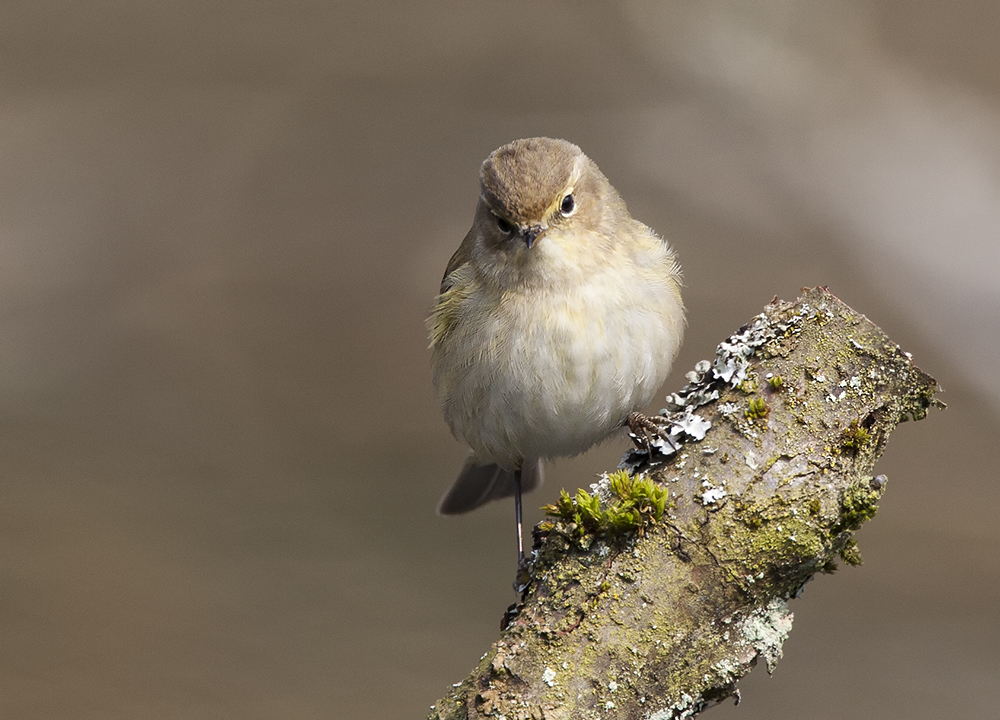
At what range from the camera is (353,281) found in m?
8.83

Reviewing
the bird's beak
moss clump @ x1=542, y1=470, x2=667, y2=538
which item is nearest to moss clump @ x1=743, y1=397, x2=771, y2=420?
moss clump @ x1=542, y1=470, x2=667, y2=538

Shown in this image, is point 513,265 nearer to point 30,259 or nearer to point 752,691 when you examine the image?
point 752,691

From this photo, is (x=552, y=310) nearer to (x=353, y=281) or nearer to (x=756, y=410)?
(x=756, y=410)

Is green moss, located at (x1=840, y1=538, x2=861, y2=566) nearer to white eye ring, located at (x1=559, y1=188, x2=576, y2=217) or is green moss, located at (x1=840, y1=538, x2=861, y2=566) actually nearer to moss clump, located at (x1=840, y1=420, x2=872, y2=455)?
moss clump, located at (x1=840, y1=420, x2=872, y2=455)

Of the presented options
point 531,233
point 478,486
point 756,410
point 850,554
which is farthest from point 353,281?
point 850,554

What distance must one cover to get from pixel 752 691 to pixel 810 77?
5165 millimetres

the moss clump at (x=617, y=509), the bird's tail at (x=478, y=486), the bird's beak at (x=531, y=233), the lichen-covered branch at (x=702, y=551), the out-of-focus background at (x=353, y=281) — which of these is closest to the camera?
the lichen-covered branch at (x=702, y=551)

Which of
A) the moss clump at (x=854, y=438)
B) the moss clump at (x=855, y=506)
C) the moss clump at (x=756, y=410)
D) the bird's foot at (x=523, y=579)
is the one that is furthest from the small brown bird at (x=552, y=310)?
the moss clump at (x=855, y=506)

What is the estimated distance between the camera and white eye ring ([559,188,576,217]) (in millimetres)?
4070

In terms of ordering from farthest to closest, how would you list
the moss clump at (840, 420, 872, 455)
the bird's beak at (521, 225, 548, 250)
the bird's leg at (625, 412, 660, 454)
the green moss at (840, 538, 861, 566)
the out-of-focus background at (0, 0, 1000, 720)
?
the out-of-focus background at (0, 0, 1000, 720) < the bird's beak at (521, 225, 548, 250) < the bird's leg at (625, 412, 660, 454) < the green moss at (840, 538, 861, 566) < the moss clump at (840, 420, 872, 455)

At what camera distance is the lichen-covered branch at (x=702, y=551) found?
2682 mm

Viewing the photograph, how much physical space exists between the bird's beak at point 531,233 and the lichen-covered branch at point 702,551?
3.87 ft

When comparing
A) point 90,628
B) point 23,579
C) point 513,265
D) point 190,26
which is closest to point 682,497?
point 513,265

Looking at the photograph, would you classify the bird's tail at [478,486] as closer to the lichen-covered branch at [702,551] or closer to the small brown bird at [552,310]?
the small brown bird at [552,310]
